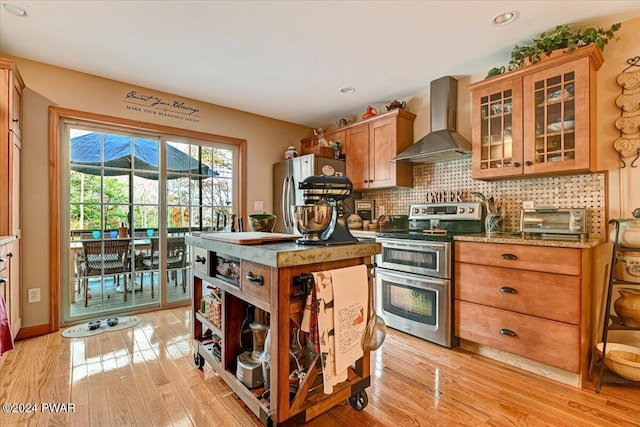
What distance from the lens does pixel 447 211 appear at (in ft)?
9.71

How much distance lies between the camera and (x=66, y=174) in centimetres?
300

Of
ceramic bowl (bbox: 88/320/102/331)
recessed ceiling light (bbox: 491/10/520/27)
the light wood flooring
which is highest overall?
recessed ceiling light (bbox: 491/10/520/27)

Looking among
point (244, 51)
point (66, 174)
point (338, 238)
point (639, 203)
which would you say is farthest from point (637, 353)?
point (66, 174)

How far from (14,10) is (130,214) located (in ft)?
6.22

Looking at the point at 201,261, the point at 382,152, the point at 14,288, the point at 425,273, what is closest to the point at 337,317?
the point at 201,261

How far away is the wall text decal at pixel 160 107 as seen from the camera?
3.26 m

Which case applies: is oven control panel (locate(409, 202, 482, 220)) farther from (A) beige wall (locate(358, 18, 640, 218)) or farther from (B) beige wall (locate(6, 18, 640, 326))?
(A) beige wall (locate(358, 18, 640, 218))

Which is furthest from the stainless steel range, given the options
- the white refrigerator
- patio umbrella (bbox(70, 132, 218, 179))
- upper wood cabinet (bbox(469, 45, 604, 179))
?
patio umbrella (bbox(70, 132, 218, 179))

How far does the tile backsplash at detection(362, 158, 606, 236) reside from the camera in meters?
2.28

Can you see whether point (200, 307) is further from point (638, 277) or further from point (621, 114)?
point (621, 114)

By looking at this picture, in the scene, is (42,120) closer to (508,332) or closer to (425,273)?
(425,273)

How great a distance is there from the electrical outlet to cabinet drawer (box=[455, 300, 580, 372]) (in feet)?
12.1

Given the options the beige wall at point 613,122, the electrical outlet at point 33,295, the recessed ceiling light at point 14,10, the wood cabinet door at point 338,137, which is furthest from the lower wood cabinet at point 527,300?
the electrical outlet at point 33,295

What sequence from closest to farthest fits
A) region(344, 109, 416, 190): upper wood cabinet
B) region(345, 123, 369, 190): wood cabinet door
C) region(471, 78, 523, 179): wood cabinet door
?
1. region(471, 78, 523, 179): wood cabinet door
2. region(344, 109, 416, 190): upper wood cabinet
3. region(345, 123, 369, 190): wood cabinet door
